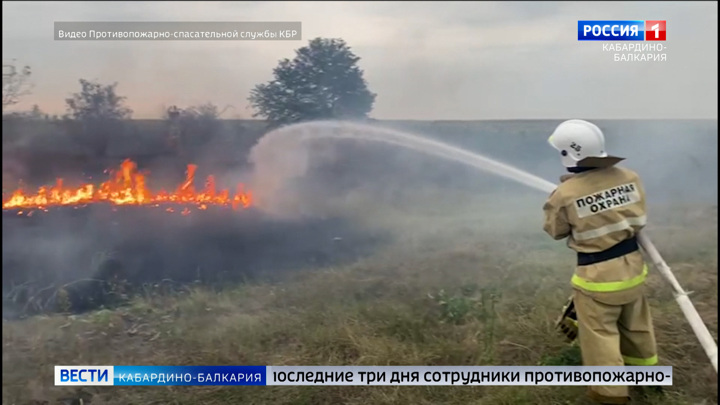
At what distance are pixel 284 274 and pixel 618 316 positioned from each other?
2.41m

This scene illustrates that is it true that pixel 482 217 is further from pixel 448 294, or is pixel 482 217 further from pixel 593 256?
pixel 593 256

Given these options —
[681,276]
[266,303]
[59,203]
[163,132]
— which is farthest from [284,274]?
[681,276]

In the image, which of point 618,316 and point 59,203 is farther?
point 59,203

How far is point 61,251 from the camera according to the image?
3.82m

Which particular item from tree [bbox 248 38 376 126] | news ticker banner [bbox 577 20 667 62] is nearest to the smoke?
tree [bbox 248 38 376 126]

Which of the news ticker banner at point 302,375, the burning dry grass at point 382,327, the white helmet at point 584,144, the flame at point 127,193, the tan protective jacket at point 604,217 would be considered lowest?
the news ticker banner at point 302,375

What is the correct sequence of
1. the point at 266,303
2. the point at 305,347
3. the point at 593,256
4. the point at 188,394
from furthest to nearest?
the point at 266,303 → the point at 305,347 → the point at 188,394 → the point at 593,256

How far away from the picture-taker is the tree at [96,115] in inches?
143

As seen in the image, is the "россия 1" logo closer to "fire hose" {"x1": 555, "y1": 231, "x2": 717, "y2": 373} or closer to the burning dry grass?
"fire hose" {"x1": 555, "y1": 231, "x2": 717, "y2": 373}

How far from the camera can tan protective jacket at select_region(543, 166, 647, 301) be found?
110 inches

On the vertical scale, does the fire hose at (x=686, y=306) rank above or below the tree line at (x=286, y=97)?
below

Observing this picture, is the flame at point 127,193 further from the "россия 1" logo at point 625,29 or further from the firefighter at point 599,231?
the "россия 1" logo at point 625,29

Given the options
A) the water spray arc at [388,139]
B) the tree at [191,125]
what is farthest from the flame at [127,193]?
the water spray arc at [388,139]

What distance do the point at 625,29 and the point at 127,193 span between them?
12.7ft
